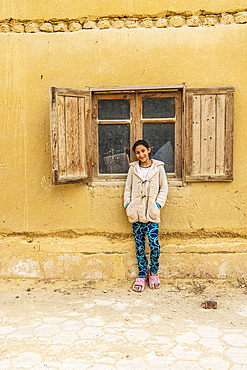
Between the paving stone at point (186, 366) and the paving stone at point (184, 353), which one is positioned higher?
the paving stone at point (186, 366)

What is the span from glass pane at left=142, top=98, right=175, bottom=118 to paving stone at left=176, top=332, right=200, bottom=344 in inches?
100.0

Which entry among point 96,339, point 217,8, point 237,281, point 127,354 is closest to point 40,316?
point 96,339

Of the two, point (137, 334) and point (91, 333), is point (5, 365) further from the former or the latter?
point (137, 334)

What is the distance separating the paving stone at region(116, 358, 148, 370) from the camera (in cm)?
219

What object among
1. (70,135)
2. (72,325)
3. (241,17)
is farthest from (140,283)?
(241,17)

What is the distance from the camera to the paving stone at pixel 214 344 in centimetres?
238

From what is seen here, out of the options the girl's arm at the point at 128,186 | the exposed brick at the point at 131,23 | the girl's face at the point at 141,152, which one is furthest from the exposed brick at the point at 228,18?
the girl's arm at the point at 128,186

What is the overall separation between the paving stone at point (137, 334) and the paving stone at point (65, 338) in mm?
459

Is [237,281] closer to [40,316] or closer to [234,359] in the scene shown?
[234,359]

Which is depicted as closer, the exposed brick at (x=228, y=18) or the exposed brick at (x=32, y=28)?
the exposed brick at (x=228, y=18)

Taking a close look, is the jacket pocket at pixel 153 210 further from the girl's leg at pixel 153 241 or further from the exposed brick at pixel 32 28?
the exposed brick at pixel 32 28

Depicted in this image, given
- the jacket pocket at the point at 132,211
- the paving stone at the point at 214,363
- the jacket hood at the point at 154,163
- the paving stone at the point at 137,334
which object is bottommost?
the paving stone at the point at 137,334

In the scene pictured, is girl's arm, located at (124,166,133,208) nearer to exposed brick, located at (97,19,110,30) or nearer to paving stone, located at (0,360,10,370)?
exposed brick, located at (97,19,110,30)

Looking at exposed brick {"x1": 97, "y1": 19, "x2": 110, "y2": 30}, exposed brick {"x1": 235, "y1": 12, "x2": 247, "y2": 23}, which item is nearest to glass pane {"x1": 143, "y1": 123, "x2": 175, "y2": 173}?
exposed brick {"x1": 97, "y1": 19, "x2": 110, "y2": 30}
